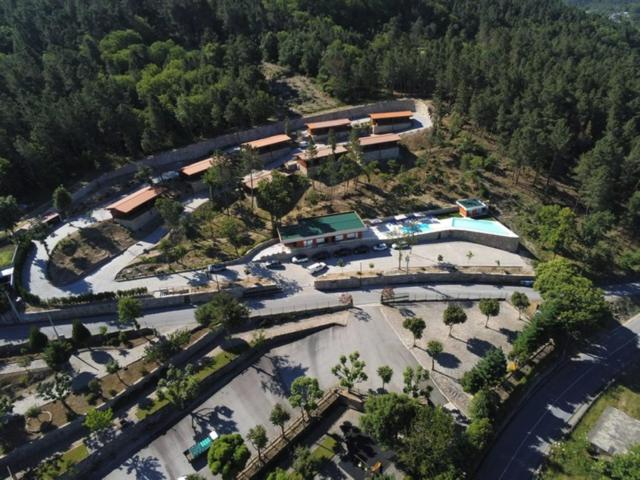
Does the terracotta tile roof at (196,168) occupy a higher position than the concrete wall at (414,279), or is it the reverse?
the terracotta tile roof at (196,168)

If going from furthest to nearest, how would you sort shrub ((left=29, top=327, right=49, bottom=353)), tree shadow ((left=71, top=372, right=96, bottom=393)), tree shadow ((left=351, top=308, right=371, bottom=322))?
tree shadow ((left=351, top=308, right=371, bottom=322)) < shrub ((left=29, top=327, right=49, bottom=353)) < tree shadow ((left=71, top=372, right=96, bottom=393))

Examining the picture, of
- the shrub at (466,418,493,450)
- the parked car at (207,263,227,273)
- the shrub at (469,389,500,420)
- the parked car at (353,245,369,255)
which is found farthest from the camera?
the parked car at (353,245,369,255)

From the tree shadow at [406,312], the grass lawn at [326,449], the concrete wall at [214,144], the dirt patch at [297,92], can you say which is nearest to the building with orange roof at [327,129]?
the concrete wall at [214,144]

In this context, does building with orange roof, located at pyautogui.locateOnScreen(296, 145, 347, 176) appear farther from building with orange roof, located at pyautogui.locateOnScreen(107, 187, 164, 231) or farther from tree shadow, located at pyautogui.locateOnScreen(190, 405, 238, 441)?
tree shadow, located at pyautogui.locateOnScreen(190, 405, 238, 441)

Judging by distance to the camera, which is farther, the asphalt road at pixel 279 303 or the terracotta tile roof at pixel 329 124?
the terracotta tile roof at pixel 329 124

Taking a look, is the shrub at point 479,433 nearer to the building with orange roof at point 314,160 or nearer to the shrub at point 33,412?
the shrub at point 33,412

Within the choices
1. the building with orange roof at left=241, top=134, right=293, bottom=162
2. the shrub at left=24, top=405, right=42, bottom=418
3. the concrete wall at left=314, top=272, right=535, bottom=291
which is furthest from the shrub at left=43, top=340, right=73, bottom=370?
the building with orange roof at left=241, top=134, right=293, bottom=162
